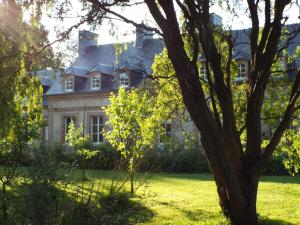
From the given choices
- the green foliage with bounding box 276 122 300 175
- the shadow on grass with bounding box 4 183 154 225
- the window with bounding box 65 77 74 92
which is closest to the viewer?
the shadow on grass with bounding box 4 183 154 225

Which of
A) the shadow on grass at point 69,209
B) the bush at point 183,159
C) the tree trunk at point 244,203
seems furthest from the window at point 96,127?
the tree trunk at point 244,203

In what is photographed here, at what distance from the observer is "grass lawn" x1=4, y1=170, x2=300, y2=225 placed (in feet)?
33.8

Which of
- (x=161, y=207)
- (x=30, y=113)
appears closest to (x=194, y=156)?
(x=161, y=207)

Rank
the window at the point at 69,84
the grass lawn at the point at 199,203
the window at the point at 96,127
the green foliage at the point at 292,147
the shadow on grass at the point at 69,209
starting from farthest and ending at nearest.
→ the window at the point at 69,84, the window at the point at 96,127, the green foliage at the point at 292,147, the grass lawn at the point at 199,203, the shadow on grass at the point at 69,209

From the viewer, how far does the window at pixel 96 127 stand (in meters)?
32.8

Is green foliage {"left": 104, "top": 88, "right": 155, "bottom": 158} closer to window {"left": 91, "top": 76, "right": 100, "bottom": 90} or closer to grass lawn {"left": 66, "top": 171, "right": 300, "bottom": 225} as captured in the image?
grass lawn {"left": 66, "top": 171, "right": 300, "bottom": 225}

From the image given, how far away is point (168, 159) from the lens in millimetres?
24953

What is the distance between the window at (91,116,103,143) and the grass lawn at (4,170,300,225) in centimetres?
1473

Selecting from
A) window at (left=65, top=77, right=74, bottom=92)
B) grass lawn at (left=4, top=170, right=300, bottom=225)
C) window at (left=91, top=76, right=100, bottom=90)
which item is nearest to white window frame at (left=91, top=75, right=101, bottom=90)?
window at (left=91, top=76, right=100, bottom=90)

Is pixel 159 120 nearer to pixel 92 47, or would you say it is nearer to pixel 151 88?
pixel 151 88

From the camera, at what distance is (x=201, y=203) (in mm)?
12875

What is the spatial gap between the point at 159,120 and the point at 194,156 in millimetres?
12904

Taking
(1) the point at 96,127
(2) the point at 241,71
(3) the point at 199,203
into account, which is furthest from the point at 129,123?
(1) the point at 96,127

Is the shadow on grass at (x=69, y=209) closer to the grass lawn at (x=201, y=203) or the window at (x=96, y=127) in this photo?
the grass lawn at (x=201, y=203)
